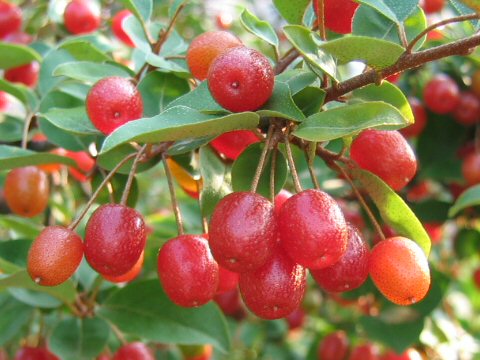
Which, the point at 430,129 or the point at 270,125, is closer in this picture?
the point at 270,125

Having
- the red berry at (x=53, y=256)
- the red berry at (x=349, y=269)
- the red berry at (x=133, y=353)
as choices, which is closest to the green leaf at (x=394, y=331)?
the red berry at (x=133, y=353)

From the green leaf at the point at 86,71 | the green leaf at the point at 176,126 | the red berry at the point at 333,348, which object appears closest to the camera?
the green leaf at the point at 176,126

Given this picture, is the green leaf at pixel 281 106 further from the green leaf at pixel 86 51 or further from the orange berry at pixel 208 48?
the green leaf at pixel 86 51

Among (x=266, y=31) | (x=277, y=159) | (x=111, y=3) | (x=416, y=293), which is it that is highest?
(x=266, y=31)

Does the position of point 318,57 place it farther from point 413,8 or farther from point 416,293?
point 416,293

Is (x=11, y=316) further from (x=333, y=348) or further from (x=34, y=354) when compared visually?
(x=333, y=348)

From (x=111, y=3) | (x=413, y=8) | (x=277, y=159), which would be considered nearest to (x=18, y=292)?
(x=277, y=159)

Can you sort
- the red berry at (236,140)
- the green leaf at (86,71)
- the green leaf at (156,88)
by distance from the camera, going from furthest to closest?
the green leaf at (156,88), the green leaf at (86,71), the red berry at (236,140)
